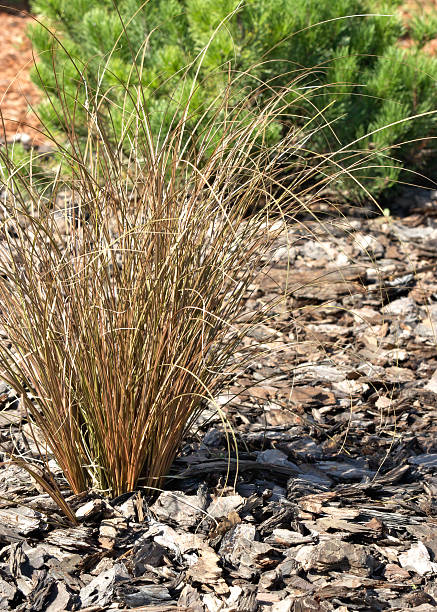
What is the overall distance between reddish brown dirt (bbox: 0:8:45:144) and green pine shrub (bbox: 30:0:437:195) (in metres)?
1.29

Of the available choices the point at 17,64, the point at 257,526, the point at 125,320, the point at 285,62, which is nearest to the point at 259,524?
the point at 257,526

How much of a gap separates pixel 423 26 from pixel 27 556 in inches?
166

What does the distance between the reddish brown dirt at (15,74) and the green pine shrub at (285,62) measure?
1.29 meters

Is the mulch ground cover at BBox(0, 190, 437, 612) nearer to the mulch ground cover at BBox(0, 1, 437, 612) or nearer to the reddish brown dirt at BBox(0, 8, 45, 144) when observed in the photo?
the mulch ground cover at BBox(0, 1, 437, 612)

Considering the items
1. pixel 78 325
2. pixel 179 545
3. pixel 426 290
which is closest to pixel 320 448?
pixel 179 545

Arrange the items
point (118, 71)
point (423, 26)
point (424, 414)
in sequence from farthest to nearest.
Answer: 1. point (423, 26)
2. point (118, 71)
3. point (424, 414)

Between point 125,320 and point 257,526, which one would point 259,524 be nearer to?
point 257,526

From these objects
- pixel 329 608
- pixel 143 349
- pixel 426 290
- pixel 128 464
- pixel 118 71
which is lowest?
pixel 426 290

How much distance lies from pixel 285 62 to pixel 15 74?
3.38 metres

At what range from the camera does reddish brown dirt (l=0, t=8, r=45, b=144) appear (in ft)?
19.5

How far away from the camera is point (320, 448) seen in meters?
2.45

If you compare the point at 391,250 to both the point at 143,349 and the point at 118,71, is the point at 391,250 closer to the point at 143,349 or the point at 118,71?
the point at 118,71

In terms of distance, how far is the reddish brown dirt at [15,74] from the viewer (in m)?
5.93

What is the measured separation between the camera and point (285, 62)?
4188 mm
